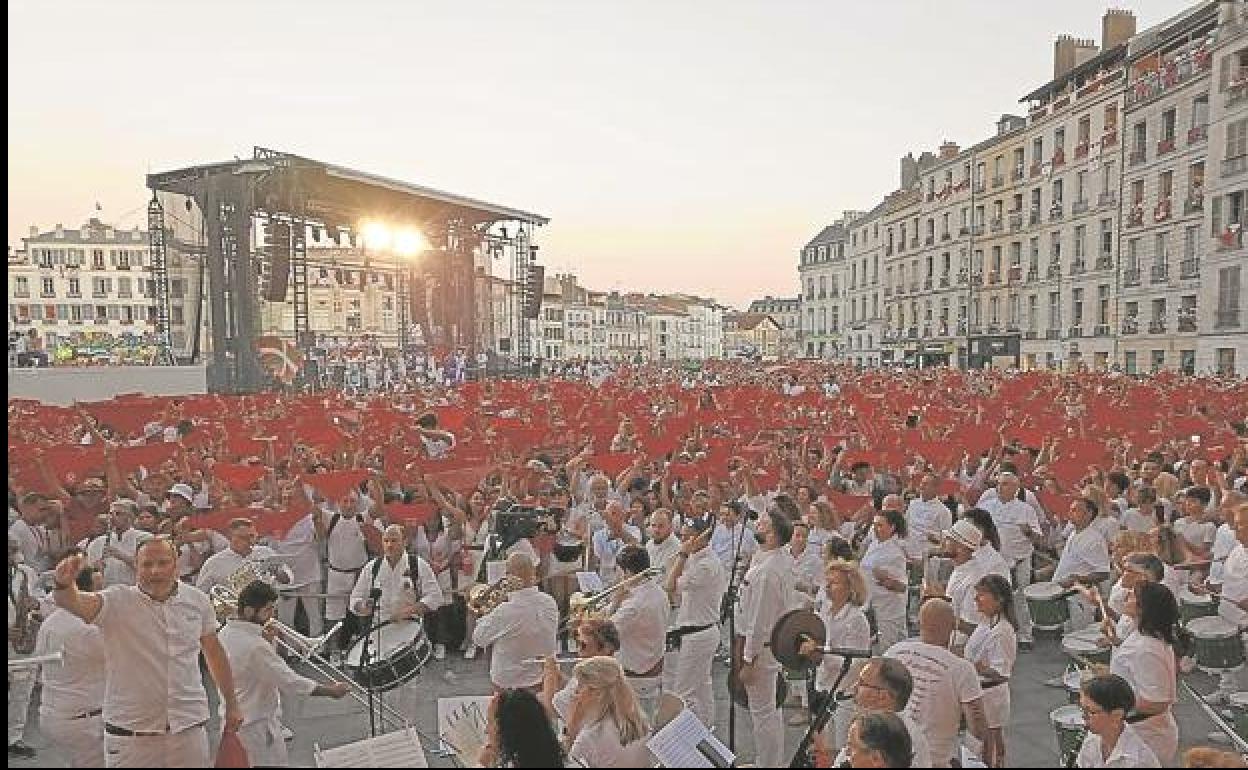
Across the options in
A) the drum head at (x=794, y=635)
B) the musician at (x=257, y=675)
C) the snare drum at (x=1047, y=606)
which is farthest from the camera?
the snare drum at (x=1047, y=606)

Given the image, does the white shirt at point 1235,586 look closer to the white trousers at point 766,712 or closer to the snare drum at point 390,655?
the white trousers at point 766,712

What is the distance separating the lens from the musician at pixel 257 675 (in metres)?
5.12

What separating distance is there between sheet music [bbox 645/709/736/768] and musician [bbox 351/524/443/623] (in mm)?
3402

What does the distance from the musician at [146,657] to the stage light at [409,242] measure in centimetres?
3495

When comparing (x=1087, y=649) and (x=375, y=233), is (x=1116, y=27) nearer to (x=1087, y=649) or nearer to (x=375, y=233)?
(x=375, y=233)

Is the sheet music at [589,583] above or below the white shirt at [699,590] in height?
below

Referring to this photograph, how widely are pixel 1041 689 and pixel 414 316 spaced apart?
36.7 meters

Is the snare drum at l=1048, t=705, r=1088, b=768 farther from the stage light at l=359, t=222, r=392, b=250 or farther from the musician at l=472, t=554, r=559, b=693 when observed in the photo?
the stage light at l=359, t=222, r=392, b=250

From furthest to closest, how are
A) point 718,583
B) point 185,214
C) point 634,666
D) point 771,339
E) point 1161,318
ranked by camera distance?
point 771,339 < point 1161,318 < point 185,214 < point 718,583 < point 634,666

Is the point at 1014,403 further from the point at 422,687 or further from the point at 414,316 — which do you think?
the point at 414,316

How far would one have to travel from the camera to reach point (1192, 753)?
3.41 meters

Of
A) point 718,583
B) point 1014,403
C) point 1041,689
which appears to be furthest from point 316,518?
point 1014,403

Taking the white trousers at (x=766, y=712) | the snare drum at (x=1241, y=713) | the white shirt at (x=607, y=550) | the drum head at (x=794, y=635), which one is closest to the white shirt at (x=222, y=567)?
the white shirt at (x=607, y=550)

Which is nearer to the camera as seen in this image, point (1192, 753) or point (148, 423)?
point (1192, 753)
